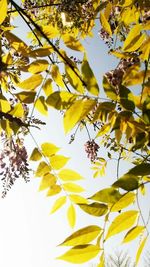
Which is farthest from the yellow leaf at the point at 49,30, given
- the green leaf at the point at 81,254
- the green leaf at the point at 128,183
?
the green leaf at the point at 81,254

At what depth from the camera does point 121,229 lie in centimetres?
91

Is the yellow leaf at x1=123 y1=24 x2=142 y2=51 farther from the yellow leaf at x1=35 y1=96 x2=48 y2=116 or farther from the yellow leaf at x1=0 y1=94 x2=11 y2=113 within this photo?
the yellow leaf at x1=0 y1=94 x2=11 y2=113

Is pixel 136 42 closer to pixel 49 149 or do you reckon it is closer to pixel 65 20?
pixel 49 149

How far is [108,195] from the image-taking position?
94 cm

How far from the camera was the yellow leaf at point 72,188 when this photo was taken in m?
1.45

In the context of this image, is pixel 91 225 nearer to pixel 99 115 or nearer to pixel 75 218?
pixel 99 115

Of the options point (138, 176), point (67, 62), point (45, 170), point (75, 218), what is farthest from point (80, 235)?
point (67, 62)

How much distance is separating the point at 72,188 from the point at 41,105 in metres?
0.38

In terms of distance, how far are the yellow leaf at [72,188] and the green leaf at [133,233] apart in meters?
0.50

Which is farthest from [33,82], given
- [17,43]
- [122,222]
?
[122,222]

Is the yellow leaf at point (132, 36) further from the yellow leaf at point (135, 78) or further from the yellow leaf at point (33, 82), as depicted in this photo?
the yellow leaf at point (33, 82)

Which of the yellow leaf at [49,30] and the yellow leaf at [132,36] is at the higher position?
the yellow leaf at [49,30]

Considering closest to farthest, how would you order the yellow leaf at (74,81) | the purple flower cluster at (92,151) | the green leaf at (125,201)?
the green leaf at (125,201), the yellow leaf at (74,81), the purple flower cluster at (92,151)

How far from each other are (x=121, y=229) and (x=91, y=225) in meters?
0.08
